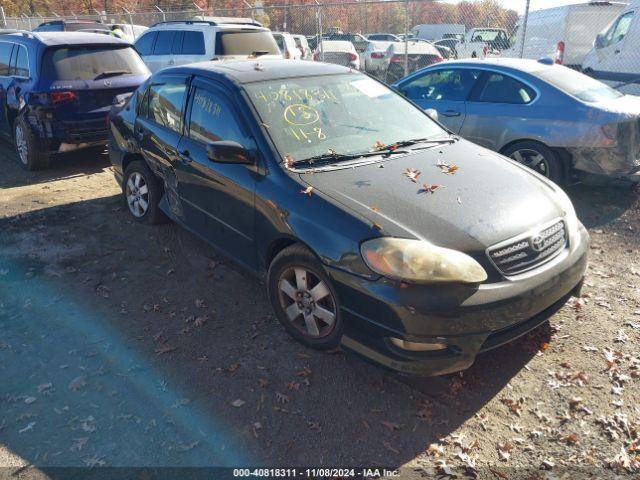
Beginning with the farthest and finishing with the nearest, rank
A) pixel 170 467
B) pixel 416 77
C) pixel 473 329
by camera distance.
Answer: pixel 416 77 < pixel 473 329 < pixel 170 467

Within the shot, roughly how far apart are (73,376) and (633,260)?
471 cm

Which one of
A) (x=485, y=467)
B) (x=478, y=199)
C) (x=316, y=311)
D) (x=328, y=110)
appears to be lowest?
(x=485, y=467)

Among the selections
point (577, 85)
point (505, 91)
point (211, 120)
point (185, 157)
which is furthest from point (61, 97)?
point (577, 85)

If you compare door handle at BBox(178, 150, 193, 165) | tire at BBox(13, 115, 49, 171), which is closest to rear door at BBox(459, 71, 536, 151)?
door handle at BBox(178, 150, 193, 165)

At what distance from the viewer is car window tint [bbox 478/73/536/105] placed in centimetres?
614

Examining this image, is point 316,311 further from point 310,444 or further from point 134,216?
point 134,216

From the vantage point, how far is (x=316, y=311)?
10.7 feet

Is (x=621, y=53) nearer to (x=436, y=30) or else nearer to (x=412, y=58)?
(x=412, y=58)

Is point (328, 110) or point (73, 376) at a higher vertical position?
point (328, 110)

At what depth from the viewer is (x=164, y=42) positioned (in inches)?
447

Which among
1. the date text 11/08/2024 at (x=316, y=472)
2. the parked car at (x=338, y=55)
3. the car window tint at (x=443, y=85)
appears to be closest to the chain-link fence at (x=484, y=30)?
the parked car at (x=338, y=55)

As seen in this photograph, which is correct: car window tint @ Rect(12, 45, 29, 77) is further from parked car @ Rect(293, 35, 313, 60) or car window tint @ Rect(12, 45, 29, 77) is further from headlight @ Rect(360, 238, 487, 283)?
parked car @ Rect(293, 35, 313, 60)

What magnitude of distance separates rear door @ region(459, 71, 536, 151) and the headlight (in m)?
3.87

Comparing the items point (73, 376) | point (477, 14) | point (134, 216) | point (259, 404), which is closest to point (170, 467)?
point (259, 404)
